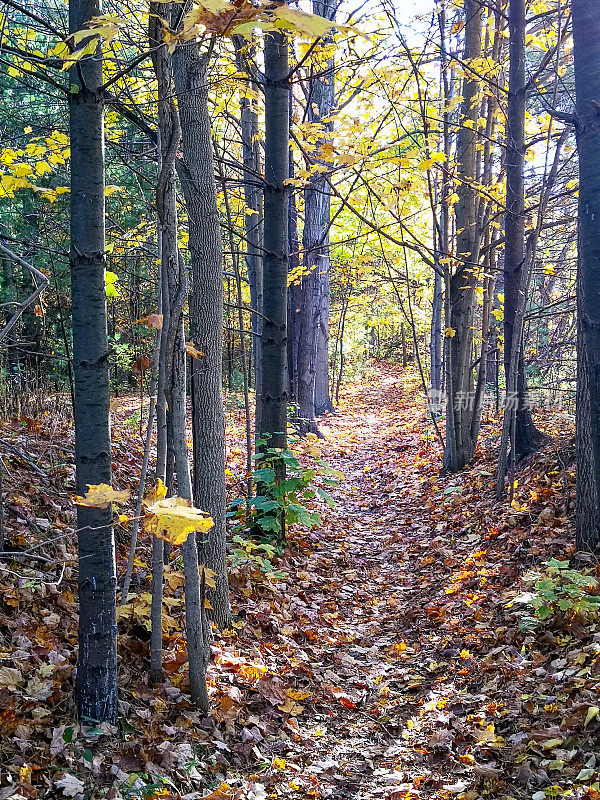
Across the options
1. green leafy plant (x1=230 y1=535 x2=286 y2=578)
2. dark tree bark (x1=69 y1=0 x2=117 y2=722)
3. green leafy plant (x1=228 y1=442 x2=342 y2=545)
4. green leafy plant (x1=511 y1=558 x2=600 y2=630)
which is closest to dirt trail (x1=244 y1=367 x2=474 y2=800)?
green leafy plant (x1=230 y1=535 x2=286 y2=578)

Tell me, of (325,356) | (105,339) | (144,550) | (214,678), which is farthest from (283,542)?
(325,356)

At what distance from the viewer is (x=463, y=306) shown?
897 cm

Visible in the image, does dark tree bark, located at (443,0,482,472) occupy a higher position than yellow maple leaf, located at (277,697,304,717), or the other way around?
dark tree bark, located at (443,0,482,472)

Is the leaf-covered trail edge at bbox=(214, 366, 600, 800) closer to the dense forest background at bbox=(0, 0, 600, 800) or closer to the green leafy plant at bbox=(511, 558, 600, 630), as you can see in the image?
the dense forest background at bbox=(0, 0, 600, 800)

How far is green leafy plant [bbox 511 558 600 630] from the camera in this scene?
4043mm

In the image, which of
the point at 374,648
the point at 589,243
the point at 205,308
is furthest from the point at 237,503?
the point at 589,243

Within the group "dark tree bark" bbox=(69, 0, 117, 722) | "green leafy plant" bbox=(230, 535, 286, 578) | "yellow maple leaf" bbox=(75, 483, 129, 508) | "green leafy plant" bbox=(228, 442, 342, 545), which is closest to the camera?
"yellow maple leaf" bbox=(75, 483, 129, 508)

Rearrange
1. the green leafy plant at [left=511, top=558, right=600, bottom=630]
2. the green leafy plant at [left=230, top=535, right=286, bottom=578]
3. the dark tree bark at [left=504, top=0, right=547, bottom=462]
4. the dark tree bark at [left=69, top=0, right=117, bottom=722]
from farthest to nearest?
the dark tree bark at [left=504, top=0, right=547, bottom=462], the green leafy plant at [left=230, top=535, right=286, bottom=578], the green leafy plant at [left=511, top=558, right=600, bottom=630], the dark tree bark at [left=69, top=0, right=117, bottom=722]

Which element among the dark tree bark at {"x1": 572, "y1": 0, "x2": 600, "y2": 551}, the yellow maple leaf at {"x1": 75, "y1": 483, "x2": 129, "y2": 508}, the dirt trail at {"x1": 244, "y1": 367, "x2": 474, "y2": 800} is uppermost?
the dark tree bark at {"x1": 572, "y1": 0, "x2": 600, "y2": 551}

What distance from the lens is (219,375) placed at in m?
4.41

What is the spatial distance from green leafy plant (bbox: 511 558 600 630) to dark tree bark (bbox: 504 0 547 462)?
2.49 meters

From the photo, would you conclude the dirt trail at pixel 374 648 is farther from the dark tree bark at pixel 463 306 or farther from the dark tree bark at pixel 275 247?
the dark tree bark at pixel 275 247

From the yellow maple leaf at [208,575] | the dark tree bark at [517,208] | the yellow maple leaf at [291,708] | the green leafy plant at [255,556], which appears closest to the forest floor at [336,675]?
the yellow maple leaf at [291,708]

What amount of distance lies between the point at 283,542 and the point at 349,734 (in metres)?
2.62
